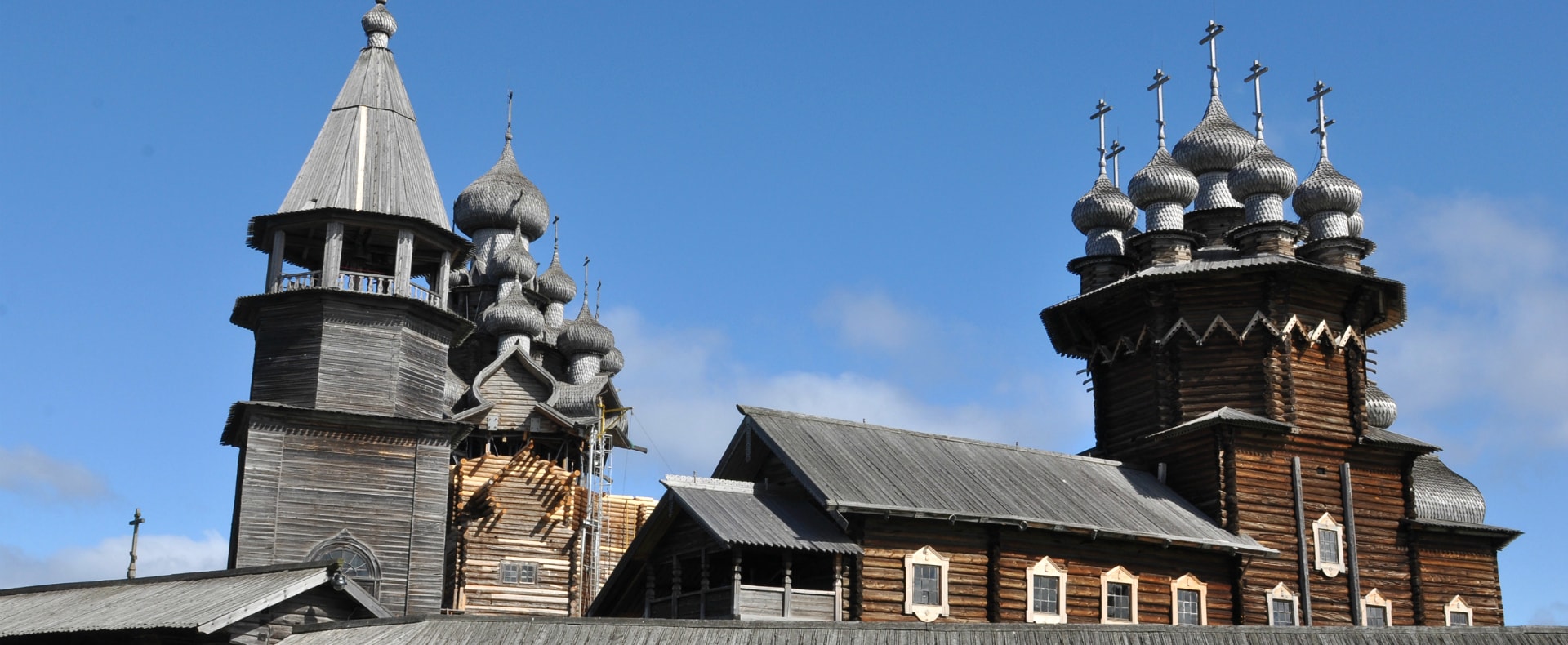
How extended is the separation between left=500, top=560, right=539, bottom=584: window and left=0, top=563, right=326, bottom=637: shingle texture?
17.8 metres

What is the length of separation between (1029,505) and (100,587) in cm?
1455

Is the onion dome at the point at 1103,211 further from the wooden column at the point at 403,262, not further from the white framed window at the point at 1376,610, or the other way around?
the wooden column at the point at 403,262

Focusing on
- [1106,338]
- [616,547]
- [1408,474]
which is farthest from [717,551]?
[616,547]

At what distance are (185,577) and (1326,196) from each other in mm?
25014

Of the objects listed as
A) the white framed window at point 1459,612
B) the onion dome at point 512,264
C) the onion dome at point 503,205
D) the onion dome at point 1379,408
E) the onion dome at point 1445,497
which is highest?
the onion dome at point 503,205

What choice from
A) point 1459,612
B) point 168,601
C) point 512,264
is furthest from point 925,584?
point 512,264

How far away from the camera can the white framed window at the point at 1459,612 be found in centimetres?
3484

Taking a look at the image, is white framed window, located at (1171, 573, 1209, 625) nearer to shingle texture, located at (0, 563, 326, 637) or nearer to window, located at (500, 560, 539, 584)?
shingle texture, located at (0, 563, 326, 637)

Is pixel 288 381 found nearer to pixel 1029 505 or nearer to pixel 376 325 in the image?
pixel 376 325

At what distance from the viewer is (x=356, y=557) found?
3077cm

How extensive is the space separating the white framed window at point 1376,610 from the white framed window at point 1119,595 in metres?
6.33

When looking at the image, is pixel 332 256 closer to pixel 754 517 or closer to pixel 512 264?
pixel 754 517

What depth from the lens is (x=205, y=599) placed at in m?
22.1

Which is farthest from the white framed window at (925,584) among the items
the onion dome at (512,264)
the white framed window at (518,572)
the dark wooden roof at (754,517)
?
the onion dome at (512,264)
